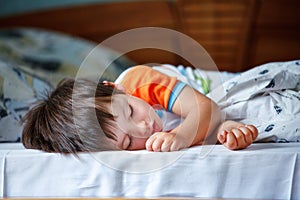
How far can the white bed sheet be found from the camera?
0.88 meters

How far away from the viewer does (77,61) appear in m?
2.11

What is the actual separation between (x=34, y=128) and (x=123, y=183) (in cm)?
23

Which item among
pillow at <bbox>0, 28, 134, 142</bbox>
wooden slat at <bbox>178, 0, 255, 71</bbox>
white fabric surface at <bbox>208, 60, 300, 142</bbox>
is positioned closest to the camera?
white fabric surface at <bbox>208, 60, 300, 142</bbox>

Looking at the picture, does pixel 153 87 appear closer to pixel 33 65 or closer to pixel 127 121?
pixel 127 121

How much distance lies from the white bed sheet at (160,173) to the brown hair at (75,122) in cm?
3

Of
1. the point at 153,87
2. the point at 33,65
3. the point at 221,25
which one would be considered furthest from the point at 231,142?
the point at 221,25

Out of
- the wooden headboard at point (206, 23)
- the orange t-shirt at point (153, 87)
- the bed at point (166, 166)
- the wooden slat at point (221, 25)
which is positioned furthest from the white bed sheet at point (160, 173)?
the wooden slat at point (221, 25)

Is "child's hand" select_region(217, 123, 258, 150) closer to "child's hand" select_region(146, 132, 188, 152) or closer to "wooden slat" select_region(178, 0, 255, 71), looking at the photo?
"child's hand" select_region(146, 132, 188, 152)

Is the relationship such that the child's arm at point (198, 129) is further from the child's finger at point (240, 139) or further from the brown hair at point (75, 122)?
the brown hair at point (75, 122)

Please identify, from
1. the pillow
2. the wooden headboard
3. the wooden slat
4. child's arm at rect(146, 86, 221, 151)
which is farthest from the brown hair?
the wooden slat

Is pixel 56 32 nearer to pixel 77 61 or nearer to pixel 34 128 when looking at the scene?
pixel 77 61

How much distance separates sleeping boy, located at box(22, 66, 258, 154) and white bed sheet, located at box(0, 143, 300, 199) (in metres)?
0.03

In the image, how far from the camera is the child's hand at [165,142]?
93 centimetres

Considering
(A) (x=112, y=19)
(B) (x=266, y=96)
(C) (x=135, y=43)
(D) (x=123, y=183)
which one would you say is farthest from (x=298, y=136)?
(A) (x=112, y=19)
